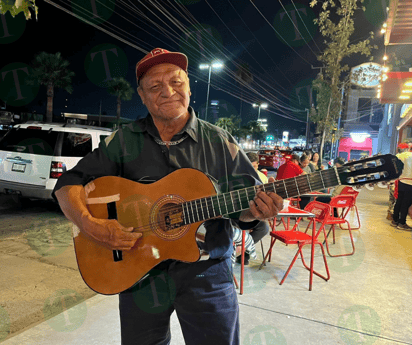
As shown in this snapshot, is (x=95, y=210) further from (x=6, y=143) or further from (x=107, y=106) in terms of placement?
(x=107, y=106)

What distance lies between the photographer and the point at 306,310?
340cm

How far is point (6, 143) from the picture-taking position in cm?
679

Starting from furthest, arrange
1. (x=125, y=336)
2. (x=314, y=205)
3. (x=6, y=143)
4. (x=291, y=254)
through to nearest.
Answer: (x=6, y=143) → (x=291, y=254) → (x=314, y=205) → (x=125, y=336)

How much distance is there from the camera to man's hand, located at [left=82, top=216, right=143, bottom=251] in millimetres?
1490

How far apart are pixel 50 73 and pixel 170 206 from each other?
37.0 metres

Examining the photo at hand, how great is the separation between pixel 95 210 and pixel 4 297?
253 centimetres

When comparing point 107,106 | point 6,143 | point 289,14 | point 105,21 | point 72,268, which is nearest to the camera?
point 72,268

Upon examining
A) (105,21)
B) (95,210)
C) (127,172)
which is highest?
(105,21)

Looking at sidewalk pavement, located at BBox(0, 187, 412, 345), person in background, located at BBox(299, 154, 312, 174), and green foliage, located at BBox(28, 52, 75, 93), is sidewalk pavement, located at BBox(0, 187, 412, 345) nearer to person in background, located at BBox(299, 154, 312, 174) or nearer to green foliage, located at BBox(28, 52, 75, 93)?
person in background, located at BBox(299, 154, 312, 174)

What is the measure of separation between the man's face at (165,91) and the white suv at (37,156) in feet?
17.8

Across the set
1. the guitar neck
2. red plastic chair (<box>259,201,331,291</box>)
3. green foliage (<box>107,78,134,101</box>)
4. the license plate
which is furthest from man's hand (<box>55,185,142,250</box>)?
green foliage (<box>107,78,134,101</box>)

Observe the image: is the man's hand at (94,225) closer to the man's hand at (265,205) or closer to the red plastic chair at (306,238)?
the man's hand at (265,205)

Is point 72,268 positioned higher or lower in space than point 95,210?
lower

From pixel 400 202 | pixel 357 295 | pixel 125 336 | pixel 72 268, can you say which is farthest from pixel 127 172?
pixel 400 202
